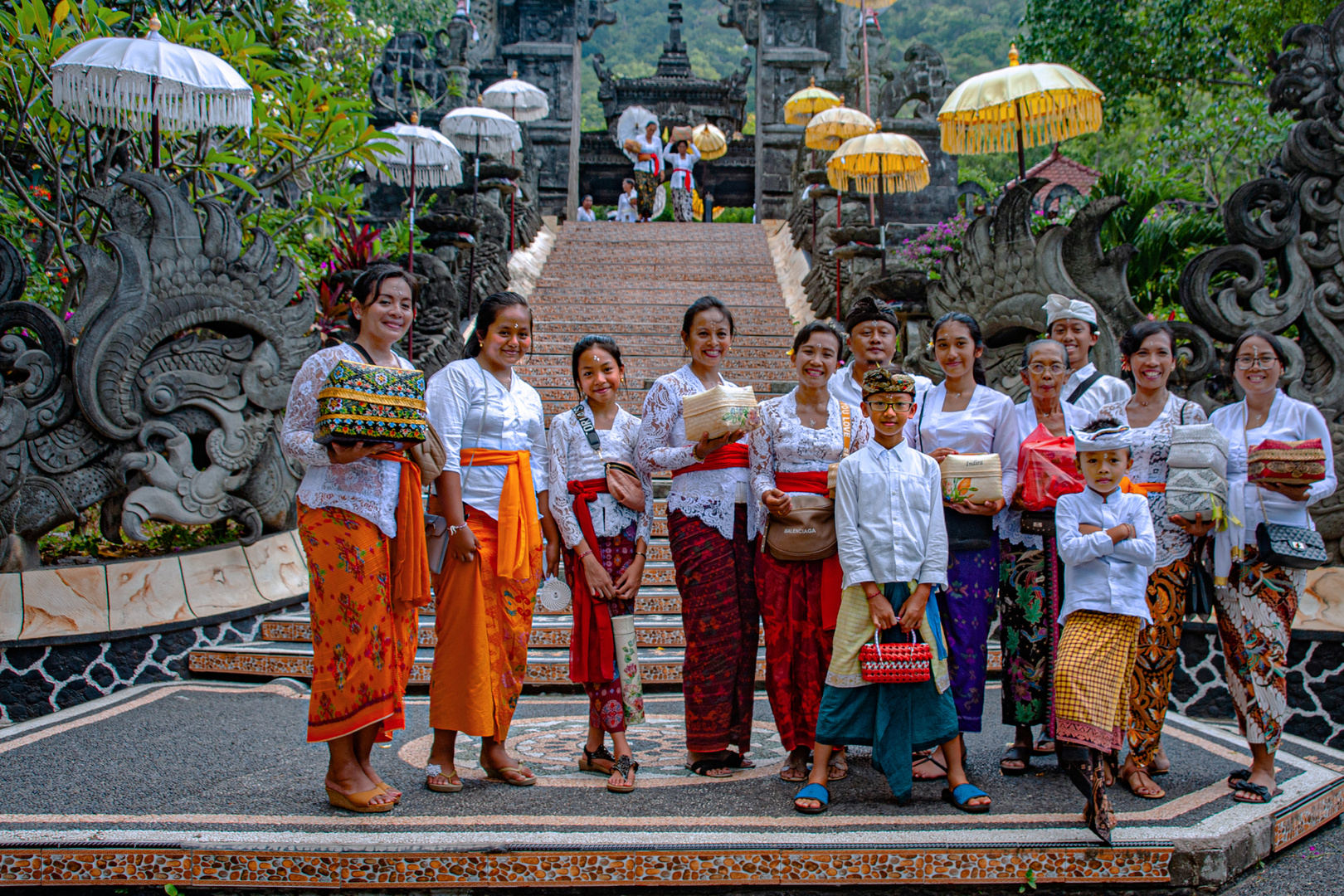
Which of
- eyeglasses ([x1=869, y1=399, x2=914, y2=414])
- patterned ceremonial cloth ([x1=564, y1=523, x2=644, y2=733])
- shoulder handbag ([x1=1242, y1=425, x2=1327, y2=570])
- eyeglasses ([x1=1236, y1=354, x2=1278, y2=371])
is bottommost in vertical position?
patterned ceremonial cloth ([x1=564, y1=523, x2=644, y2=733])

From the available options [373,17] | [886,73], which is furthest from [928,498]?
[373,17]

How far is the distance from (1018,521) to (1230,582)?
74cm

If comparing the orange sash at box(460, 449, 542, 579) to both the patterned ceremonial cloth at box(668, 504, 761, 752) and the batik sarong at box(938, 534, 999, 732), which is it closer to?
the patterned ceremonial cloth at box(668, 504, 761, 752)

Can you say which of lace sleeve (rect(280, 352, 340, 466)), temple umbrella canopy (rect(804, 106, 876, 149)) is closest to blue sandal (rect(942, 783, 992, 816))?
lace sleeve (rect(280, 352, 340, 466))

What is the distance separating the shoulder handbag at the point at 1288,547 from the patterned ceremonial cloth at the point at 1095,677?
0.60 meters

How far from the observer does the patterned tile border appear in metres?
2.62

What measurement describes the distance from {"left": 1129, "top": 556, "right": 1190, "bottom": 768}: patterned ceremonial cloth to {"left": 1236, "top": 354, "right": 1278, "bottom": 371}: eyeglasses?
754 millimetres

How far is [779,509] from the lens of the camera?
3.26 metres

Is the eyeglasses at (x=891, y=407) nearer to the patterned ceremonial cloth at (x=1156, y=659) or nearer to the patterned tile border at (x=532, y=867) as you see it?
the patterned ceremonial cloth at (x=1156, y=659)

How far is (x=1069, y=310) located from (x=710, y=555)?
1722 millimetres

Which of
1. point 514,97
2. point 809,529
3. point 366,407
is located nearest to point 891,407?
point 809,529

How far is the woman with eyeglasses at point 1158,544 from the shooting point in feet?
11.1

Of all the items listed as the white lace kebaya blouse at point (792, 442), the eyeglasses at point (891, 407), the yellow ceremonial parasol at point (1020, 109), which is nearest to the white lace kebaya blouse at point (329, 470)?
the white lace kebaya blouse at point (792, 442)

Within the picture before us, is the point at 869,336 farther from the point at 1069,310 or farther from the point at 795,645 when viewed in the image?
the point at 795,645
